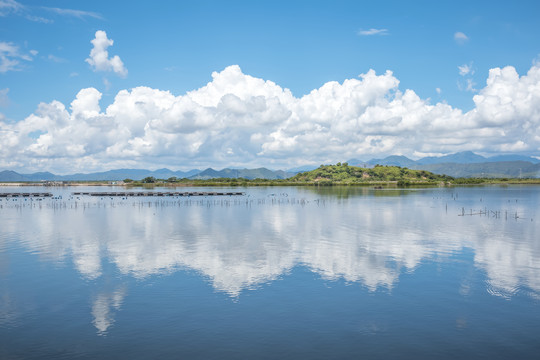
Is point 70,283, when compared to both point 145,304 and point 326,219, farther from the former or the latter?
point 326,219

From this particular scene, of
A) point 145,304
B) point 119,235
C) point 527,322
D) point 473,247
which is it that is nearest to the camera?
point 527,322

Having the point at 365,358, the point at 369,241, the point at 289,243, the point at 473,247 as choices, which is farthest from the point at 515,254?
the point at 365,358

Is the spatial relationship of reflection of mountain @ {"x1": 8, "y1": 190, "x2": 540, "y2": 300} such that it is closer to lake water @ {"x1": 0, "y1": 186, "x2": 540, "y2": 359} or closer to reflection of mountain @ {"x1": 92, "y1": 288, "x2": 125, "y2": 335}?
reflection of mountain @ {"x1": 92, "y1": 288, "x2": 125, "y2": 335}

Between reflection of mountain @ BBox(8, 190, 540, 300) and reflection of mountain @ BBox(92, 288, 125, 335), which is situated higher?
reflection of mountain @ BBox(8, 190, 540, 300)

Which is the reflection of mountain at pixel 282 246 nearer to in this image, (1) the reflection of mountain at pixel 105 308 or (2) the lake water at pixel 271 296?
(1) the reflection of mountain at pixel 105 308

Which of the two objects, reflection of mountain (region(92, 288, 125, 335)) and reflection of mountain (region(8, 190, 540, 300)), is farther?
reflection of mountain (region(8, 190, 540, 300))

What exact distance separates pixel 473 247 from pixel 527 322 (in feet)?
80.8

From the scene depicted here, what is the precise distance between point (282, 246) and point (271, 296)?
1921cm

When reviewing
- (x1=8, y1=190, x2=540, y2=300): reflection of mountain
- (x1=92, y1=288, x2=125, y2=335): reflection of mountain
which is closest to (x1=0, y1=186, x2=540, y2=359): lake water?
(x1=92, y1=288, x2=125, y2=335): reflection of mountain

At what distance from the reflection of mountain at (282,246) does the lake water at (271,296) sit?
271 mm

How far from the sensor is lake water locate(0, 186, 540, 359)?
20.3 meters

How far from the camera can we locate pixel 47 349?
1981cm

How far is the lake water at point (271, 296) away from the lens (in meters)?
20.3

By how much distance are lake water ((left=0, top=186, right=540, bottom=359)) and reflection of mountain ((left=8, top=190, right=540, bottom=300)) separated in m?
0.27
